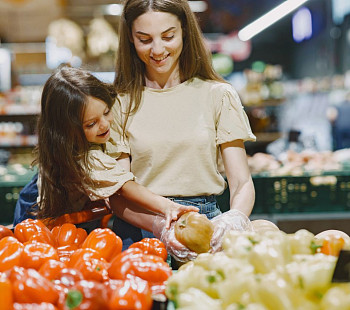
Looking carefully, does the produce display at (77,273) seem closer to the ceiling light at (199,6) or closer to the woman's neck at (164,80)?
the woman's neck at (164,80)

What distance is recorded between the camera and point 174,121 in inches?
86.5

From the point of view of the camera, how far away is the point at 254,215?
13.5 ft

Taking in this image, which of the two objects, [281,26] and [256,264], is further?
[281,26]

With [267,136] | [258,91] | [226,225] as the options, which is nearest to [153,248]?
[226,225]

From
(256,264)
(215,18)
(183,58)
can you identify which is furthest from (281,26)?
(256,264)

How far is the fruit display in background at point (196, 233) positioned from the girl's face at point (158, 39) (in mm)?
740

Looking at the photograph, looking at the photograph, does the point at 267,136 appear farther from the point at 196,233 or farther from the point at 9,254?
the point at 9,254

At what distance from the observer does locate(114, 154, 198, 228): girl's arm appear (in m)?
1.86

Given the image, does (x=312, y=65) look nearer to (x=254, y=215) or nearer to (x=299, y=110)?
(x=299, y=110)

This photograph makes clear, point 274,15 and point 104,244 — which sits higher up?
point 274,15

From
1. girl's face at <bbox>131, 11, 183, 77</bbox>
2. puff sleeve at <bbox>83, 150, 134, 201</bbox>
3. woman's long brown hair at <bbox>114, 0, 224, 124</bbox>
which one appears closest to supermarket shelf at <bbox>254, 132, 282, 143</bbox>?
woman's long brown hair at <bbox>114, 0, 224, 124</bbox>

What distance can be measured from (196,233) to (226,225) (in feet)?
0.42

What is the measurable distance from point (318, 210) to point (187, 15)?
99.9 inches

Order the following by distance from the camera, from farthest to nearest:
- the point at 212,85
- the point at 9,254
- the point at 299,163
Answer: the point at 299,163 < the point at 212,85 < the point at 9,254
